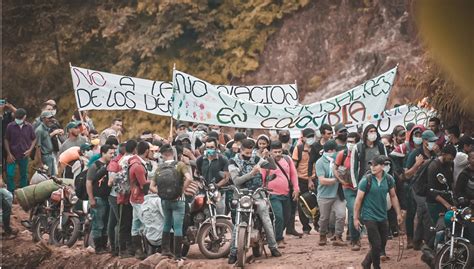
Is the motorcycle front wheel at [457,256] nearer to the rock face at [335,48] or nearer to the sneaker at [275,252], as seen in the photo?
the sneaker at [275,252]

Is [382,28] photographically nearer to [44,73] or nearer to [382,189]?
[44,73]

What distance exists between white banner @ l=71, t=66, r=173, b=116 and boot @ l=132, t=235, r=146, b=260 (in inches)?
165

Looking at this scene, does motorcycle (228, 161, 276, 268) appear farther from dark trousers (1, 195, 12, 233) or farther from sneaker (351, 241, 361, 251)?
dark trousers (1, 195, 12, 233)

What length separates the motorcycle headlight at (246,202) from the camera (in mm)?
11773

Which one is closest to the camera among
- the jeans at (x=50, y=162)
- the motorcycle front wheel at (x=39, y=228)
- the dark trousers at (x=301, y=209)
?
the motorcycle front wheel at (x=39, y=228)

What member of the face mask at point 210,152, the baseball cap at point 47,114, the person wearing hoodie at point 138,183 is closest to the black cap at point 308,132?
the face mask at point 210,152

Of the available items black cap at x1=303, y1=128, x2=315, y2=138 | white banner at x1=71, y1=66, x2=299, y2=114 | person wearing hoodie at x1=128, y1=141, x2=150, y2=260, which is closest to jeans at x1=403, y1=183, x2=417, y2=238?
black cap at x1=303, y1=128, x2=315, y2=138

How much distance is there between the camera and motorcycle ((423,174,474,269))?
10.1 meters

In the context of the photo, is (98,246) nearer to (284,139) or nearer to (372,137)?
(284,139)

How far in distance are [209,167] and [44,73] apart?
1569 centimetres

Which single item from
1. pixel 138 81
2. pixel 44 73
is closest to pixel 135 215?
pixel 138 81

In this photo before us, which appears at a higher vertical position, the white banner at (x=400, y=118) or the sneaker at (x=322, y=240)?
the white banner at (x=400, y=118)

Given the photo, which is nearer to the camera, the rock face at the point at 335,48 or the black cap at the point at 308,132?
the black cap at the point at 308,132

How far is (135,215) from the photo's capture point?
41.0ft
